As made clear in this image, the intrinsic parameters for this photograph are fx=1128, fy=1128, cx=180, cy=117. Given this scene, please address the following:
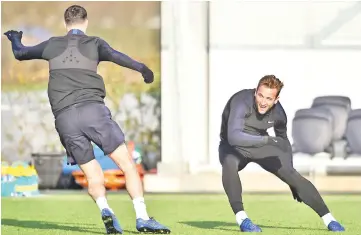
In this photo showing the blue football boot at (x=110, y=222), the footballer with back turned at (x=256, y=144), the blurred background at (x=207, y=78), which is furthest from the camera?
the blurred background at (x=207, y=78)

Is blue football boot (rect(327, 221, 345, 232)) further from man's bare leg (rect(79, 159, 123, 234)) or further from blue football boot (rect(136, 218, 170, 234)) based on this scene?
man's bare leg (rect(79, 159, 123, 234))

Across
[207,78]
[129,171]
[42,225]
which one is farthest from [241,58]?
[129,171]

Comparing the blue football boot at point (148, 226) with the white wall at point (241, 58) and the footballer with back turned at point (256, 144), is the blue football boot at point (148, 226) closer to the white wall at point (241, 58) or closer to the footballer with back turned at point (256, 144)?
the footballer with back turned at point (256, 144)

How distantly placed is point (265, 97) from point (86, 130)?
49.8 inches

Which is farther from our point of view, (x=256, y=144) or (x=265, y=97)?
(x=256, y=144)

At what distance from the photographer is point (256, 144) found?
7949 millimetres

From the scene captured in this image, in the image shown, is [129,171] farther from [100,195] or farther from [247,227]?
[247,227]

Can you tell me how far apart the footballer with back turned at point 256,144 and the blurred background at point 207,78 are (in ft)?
21.7

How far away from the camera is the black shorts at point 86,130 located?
24.6ft

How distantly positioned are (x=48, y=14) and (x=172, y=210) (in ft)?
18.4

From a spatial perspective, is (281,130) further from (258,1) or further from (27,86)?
(27,86)

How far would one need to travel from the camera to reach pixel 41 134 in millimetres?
16250

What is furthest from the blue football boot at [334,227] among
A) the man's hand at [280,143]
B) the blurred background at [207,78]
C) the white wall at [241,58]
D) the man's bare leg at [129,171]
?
the white wall at [241,58]

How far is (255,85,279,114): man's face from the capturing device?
7.75 metres
